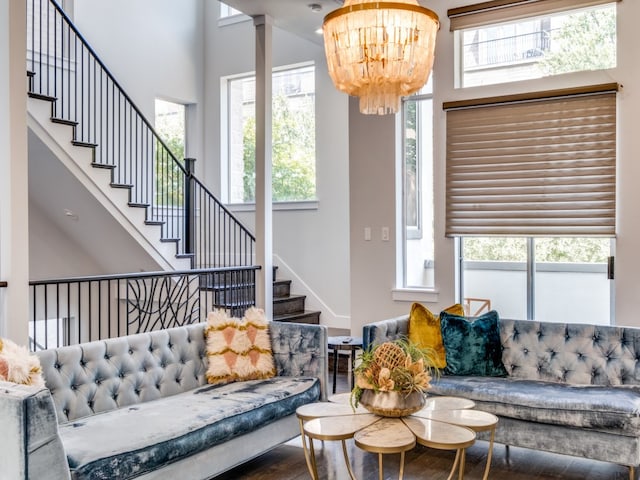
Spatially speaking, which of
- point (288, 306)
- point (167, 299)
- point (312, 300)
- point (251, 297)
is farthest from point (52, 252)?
point (312, 300)

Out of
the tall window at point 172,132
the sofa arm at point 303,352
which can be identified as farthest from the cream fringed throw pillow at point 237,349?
the tall window at point 172,132

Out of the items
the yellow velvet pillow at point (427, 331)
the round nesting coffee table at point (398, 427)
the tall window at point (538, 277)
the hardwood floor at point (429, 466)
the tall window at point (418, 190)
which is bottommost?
the hardwood floor at point (429, 466)

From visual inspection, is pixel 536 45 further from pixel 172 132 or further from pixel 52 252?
pixel 52 252

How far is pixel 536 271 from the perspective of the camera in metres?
4.86

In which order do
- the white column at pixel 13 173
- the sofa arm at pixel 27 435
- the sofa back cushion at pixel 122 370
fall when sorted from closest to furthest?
the sofa arm at pixel 27 435, the sofa back cushion at pixel 122 370, the white column at pixel 13 173

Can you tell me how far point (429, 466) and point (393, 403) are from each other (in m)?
0.98

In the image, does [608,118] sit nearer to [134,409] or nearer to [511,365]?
[511,365]

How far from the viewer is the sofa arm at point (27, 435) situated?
2262 mm

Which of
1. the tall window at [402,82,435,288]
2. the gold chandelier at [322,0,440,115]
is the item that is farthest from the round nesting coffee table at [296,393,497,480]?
the tall window at [402,82,435,288]

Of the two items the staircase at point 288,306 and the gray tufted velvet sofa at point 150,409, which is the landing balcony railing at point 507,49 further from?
the staircase at point 288,306

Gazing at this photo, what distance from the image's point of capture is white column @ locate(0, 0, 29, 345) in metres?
3.67

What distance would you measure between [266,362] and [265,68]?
294cm

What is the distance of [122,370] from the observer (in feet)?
11.4

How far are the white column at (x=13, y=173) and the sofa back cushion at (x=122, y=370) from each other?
0.66 m
